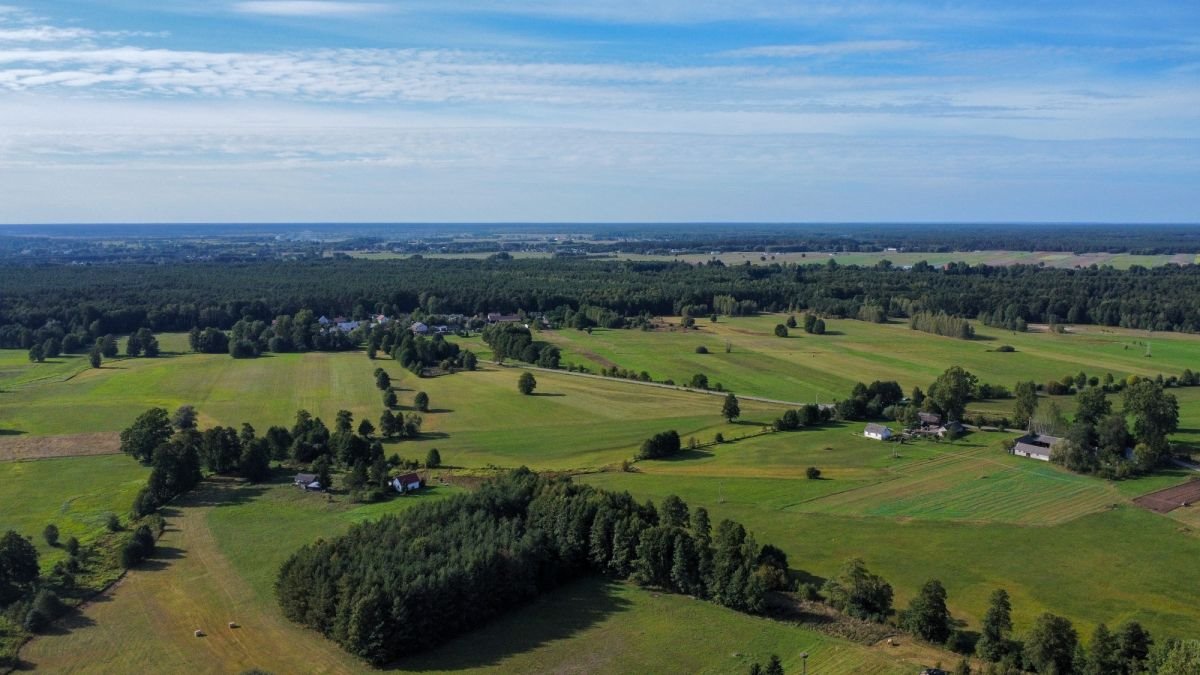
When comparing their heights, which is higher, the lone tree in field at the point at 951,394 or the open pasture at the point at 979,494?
the lone tree in field at the point at 951,394

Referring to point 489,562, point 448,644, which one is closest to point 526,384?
point 489,562

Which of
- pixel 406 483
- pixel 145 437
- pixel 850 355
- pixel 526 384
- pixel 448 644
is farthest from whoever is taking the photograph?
pixel 850 355

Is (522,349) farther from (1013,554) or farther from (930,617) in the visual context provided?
(930,617)

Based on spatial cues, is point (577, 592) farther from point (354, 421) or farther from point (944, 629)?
point (354, 421)

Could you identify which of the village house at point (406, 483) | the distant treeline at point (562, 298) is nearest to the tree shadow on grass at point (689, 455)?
the village house at point (406, 483)

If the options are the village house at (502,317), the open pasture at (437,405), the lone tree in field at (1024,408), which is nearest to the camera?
the open pasture at (437,405)

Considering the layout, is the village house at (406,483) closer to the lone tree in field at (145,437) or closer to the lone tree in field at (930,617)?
the lone tree in field at (145,437)
